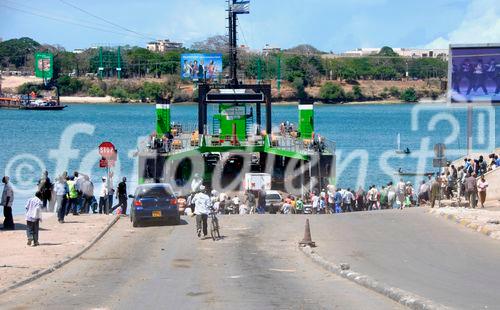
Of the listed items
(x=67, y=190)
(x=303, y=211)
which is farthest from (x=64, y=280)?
(x=303, y=211)

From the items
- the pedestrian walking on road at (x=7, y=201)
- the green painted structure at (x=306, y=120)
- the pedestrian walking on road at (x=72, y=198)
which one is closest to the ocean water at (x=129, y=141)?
the green painted structure at (x=306, y=120)

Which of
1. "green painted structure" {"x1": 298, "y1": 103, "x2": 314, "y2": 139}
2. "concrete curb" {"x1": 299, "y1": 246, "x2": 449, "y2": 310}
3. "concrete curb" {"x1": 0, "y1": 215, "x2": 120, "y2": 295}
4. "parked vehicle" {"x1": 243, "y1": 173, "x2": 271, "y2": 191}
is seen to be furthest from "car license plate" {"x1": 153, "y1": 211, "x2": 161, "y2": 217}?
"green painted structure" {"x1": 298, "y1": 103, "x2": 314, "y2": 139}

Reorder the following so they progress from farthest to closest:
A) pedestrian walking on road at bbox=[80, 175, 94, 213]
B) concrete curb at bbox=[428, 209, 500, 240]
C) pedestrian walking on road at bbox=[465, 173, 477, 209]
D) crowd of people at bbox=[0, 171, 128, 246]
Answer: pedestrian walking on road at bbox=[465, 173, 477, 209] < pedestrian walking on road at bbox=[80, 175, 94, 213] < crowd of people at bbox=[0, 171, 128, 246] < concrete curb at bbox=[428, 209, 500, 240]

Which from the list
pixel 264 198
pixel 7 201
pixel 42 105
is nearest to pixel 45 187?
pixel 7 201

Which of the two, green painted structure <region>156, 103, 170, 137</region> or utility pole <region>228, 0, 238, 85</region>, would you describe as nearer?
green painted structure <region>156, 103, 170, 137</region>

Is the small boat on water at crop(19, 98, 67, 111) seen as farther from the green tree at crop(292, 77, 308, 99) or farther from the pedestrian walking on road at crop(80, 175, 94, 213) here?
the pedestrian walking on road at crop(80, 175, 94, 213)

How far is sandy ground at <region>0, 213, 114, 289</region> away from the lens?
20875mm

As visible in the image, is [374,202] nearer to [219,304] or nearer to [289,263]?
[289,263]

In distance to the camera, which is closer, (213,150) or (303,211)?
(303,211)

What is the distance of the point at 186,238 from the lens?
1086 inches

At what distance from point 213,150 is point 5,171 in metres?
24.2

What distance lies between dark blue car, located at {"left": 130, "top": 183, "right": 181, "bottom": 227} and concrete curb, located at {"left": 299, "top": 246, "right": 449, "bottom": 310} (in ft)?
29.3

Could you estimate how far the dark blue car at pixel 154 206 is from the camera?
100 ft

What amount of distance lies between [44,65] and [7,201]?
160 meters
